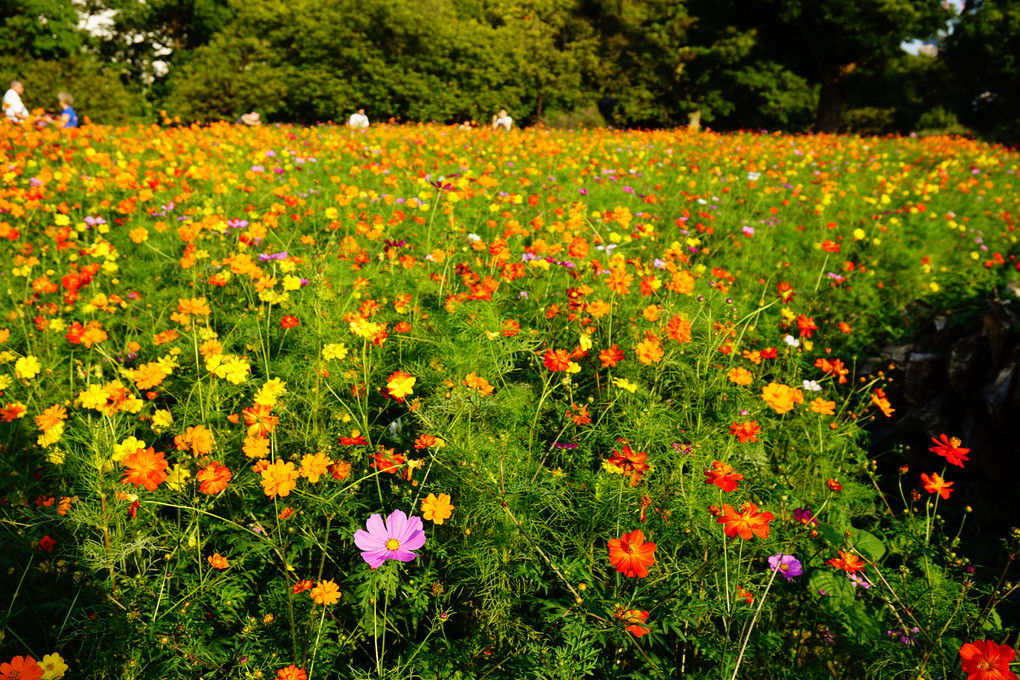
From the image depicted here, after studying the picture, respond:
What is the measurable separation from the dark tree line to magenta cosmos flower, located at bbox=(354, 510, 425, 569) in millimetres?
16468

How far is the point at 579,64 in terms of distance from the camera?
1959 cm

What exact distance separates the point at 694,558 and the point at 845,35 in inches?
762

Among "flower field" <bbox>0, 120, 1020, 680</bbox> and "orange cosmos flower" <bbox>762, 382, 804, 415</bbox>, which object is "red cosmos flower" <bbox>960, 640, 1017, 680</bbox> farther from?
"orange cosmos flower" <bbox>762, 382, 804, 415</bbox>

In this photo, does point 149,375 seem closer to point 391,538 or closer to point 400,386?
point 400,386

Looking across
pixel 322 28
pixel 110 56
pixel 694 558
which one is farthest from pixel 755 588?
pixel 110 56

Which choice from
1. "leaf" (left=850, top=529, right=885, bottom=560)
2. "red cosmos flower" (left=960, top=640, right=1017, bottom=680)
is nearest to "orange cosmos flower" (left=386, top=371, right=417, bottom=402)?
"red cosmos flower" (left=960, top=640, right=1017, bottom=680)

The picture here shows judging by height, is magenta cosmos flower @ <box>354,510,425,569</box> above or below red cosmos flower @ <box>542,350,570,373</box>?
below

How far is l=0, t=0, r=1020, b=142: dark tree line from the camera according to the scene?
16.0 meters

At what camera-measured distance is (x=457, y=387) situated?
1818mm

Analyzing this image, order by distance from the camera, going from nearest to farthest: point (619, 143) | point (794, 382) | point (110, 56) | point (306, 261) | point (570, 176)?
point (794, 382)
point (306, 261)
point (570, 176)
point (619, 143)
point (110, 56)

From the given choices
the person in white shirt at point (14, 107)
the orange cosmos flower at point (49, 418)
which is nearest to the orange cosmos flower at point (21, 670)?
the orange cosmos flower at point (49, 418)

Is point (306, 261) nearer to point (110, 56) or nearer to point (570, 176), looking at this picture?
point (570, 176)

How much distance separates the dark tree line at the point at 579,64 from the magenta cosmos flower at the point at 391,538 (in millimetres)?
16468

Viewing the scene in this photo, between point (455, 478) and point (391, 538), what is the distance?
14.7 inches
